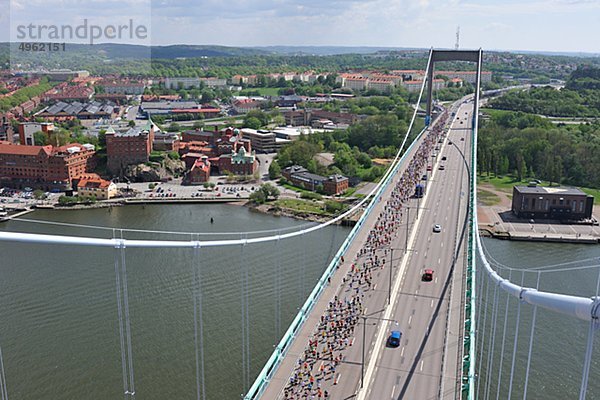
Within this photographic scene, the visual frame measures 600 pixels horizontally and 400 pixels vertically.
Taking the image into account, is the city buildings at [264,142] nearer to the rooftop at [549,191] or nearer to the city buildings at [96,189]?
the city buildings at [96,189]

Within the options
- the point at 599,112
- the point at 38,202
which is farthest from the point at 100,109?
the point at 599,112

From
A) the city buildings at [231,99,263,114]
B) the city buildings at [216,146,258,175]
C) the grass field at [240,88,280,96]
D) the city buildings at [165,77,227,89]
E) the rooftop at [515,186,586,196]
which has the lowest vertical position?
the city buildings at [216,146,258,175]

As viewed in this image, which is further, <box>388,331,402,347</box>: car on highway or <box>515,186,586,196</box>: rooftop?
<box>515,186,586,196</box>: rooftop

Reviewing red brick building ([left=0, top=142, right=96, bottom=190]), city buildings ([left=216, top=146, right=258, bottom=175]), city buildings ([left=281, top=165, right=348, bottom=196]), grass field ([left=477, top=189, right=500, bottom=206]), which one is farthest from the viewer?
city buildings ([left=216, top=146, right=258, bottom=175])

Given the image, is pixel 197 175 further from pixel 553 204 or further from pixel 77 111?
pixel 77 111

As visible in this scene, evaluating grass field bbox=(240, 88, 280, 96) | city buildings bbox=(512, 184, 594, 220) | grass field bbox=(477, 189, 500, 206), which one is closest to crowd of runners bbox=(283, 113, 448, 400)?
city buildings bbox=(512, 184, 594, 220)

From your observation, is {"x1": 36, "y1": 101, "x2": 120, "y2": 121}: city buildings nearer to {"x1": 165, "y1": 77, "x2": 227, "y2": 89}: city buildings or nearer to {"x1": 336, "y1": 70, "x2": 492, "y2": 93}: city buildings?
{"x1": 165, "y1": 77, "x2": 227, "y2": 89}: city buildings
